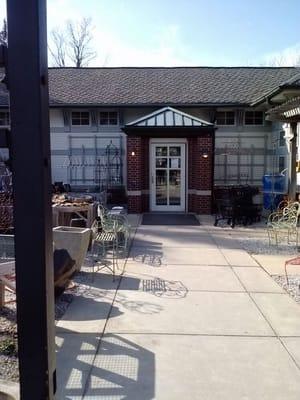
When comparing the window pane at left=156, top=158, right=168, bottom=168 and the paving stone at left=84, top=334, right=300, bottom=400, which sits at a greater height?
the window pane at left=156, top=158, right=168, bottom=168

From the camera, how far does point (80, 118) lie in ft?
51.5

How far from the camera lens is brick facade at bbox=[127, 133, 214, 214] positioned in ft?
43.2

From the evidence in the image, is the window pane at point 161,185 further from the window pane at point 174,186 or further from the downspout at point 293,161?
the downspout at point 293,161

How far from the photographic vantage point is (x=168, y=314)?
4676mm

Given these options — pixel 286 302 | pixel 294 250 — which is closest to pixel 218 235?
pixel 294 250

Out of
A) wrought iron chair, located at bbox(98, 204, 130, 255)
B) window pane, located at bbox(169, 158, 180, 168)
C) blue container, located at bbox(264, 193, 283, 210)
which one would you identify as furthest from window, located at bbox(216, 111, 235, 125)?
wrought iron chair, located at bbox(98, 204, 130, 255)

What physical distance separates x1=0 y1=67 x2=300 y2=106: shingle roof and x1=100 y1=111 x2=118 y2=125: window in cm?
56

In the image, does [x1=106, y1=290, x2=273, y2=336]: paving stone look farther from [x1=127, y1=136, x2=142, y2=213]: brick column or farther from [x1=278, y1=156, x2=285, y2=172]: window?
[x1=278, y1=156, x2=285, y2=172]: window

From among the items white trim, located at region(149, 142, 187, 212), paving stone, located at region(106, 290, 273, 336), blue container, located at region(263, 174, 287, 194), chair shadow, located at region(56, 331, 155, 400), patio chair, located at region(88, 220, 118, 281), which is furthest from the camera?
white trim, located at region(149, 142, 187, 212)

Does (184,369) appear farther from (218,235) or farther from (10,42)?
(218,235)

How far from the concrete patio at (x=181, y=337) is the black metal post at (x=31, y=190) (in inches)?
48.2

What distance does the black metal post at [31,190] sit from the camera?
1.83m

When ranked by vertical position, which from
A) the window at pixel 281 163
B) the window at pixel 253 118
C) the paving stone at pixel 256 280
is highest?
the window at pixel 253 118

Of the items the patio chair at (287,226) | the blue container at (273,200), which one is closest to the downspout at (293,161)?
the patio chair at (287,226)
